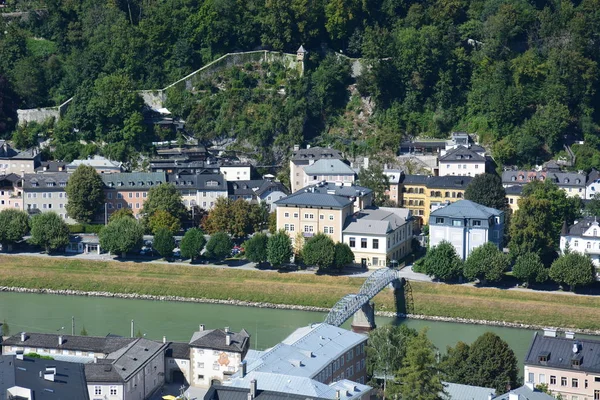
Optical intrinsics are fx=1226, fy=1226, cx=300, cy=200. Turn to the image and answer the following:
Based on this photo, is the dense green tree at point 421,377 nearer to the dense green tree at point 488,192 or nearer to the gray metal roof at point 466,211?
the gray metal roof at point 466,211

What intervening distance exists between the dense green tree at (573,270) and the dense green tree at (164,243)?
43.7ft

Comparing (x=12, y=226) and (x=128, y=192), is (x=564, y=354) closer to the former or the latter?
(x=12, y=226)

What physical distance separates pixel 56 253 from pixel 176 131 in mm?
12288

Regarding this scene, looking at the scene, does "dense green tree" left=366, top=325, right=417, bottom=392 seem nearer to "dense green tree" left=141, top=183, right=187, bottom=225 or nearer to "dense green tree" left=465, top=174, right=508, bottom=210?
"dense green tree" left=465, top=174, right=508, bottom=210

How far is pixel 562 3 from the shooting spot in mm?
57969

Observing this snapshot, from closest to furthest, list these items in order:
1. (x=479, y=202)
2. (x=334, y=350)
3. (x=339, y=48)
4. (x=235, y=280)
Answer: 1. (x=334, y=350)
2. (x=235, y=280)
3. (x=479, y=202)
4. (x=339, y=48)

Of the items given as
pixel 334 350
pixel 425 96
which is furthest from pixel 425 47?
pixel 334 350

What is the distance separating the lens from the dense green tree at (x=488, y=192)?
45.3 meters

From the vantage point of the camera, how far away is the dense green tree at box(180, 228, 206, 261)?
→ 142 feet

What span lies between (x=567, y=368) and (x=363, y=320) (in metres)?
8.85

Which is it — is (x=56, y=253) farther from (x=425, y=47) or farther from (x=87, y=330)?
(x=425, y=47)

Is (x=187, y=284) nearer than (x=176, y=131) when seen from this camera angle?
Yes

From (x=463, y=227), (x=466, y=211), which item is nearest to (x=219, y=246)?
(x=463, y=227)

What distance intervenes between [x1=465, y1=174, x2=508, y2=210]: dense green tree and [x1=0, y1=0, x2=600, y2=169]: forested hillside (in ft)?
19.6
